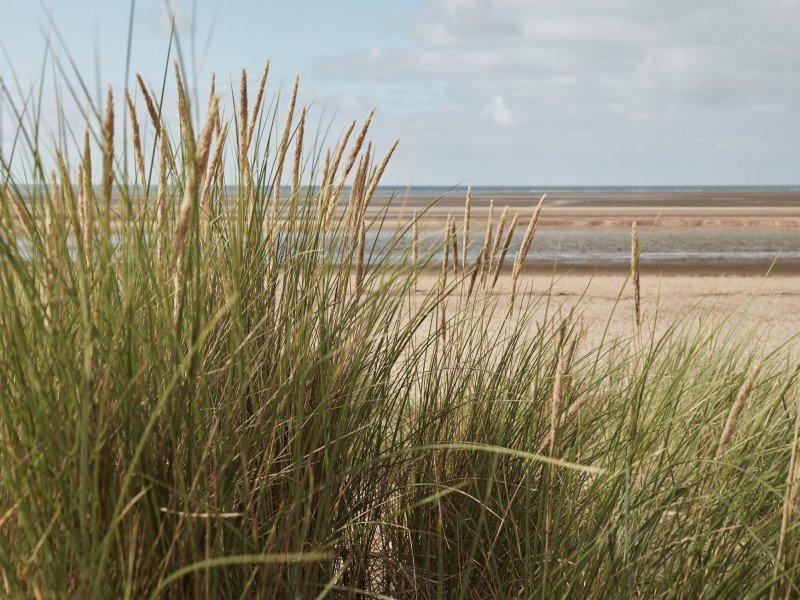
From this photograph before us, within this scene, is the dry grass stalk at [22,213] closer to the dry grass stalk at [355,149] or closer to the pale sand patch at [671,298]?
the dry grass stalk at [355,149]

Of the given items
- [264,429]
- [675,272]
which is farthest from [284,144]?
[675,272]

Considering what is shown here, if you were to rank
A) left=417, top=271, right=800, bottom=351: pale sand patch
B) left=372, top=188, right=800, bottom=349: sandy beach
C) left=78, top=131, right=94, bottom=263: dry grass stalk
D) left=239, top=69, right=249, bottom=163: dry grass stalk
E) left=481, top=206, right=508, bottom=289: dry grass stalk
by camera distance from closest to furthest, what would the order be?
1. left=78, top=131, right=94, bottom=263: dry grass stalk
2. left=239, top=69, right=249, bottom=163: dry grass stalk
3. left=481, top=206, right=508, bottom=289: dry grass stalk
4. left=372, top=188, right=800, bottom=349: sandy beach
5. left=417, top=271, right=800, bottom=351: pale sand patch

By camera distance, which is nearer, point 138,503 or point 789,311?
point 138,503

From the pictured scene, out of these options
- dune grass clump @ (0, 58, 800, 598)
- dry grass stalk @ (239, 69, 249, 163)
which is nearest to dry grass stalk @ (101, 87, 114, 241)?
dune grass clump @ (0, 58, 800, 598)

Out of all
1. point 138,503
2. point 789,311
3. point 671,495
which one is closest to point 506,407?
point 671,495

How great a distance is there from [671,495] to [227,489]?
3.00ft

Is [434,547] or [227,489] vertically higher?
[227,489]

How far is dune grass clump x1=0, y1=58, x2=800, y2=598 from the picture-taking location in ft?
4.17

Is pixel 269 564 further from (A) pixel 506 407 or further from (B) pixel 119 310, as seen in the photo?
(A) pixel 506 407

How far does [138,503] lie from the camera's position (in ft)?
4.44

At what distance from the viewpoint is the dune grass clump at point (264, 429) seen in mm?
1271

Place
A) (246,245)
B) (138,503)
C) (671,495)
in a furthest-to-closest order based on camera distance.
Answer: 1. (246,245)
2. (671,495)
3. (138,503)

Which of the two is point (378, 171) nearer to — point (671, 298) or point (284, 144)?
point (284, 144)

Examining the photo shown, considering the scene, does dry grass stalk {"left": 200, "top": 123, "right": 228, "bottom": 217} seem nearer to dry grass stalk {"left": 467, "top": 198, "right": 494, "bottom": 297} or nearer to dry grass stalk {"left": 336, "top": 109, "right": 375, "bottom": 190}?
dry grass stalk {"left": 336, "top": 109, "right": 375, "bottom": 190}
